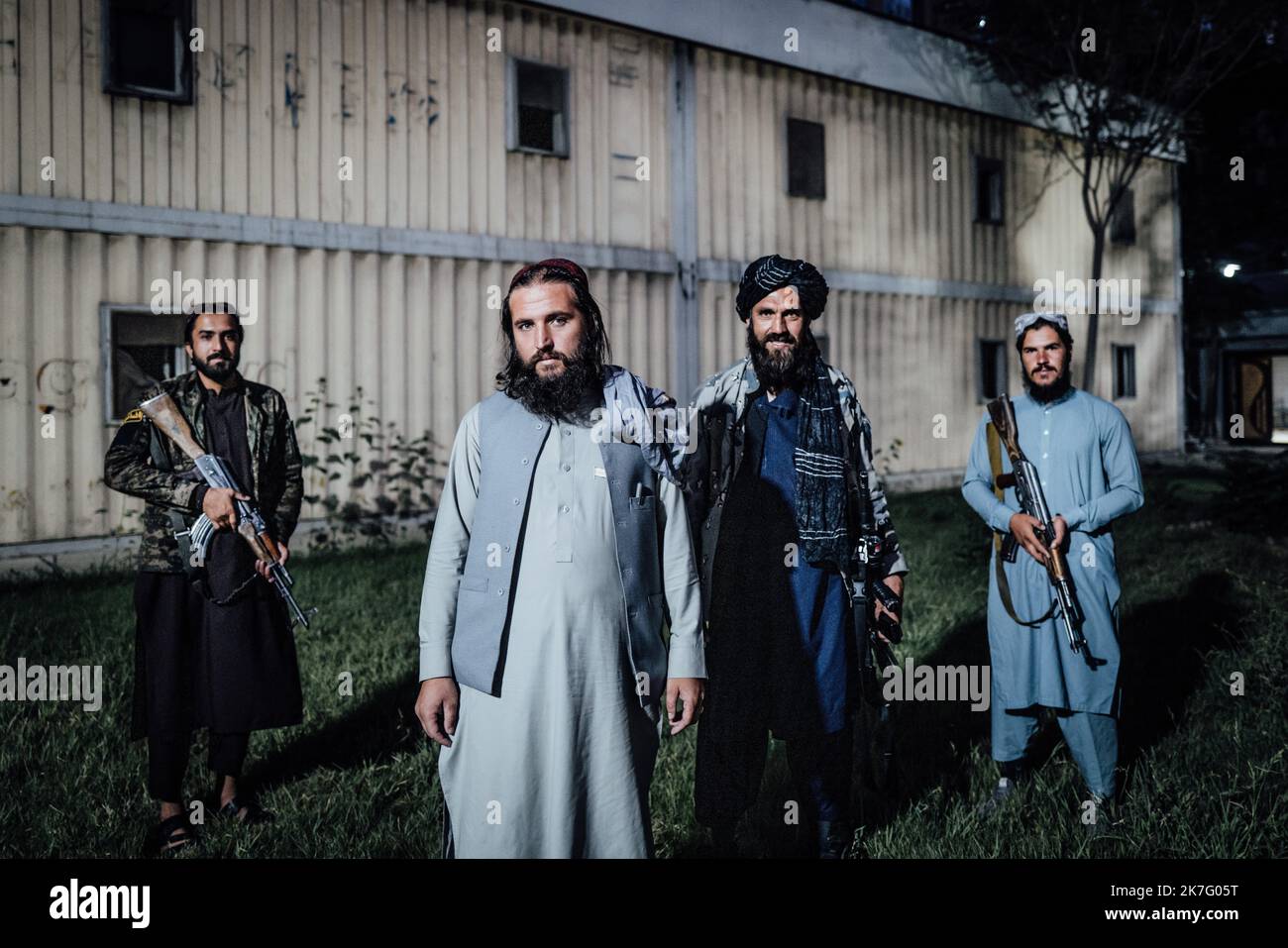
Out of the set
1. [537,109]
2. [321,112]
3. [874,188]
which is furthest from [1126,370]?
[321,112]

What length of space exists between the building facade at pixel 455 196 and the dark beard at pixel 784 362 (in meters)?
7.46

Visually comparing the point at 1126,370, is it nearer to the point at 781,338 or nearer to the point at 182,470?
the point at 781,338

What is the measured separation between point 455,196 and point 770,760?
7.95 meters

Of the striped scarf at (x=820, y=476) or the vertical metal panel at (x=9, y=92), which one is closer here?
the striped scarf at (x=820, y=476)

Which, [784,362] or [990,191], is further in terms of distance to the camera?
[990,191]

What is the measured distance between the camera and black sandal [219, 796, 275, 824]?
404cm

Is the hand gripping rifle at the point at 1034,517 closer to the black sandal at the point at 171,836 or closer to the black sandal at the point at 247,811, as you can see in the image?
the black sandal at the point at 247,811

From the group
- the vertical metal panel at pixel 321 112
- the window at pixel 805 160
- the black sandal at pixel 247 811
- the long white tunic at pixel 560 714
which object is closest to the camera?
the long white tunic at pixel 560 714

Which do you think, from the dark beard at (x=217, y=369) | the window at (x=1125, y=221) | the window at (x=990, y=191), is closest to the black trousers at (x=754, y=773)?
the dark beard at (x=217, y=369)

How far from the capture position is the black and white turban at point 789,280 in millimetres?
3629

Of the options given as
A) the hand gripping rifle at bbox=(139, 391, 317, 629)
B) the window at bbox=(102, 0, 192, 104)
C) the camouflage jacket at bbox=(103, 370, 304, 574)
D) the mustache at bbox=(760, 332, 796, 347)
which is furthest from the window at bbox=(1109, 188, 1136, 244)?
the hand gripping rifle at bbox=(139, 391, 317, 629)

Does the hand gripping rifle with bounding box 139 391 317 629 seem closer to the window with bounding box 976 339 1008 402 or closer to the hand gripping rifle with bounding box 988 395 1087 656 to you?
the hand gripping rifle with bounding box 988 395 1087 656

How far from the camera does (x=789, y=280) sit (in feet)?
11.9
